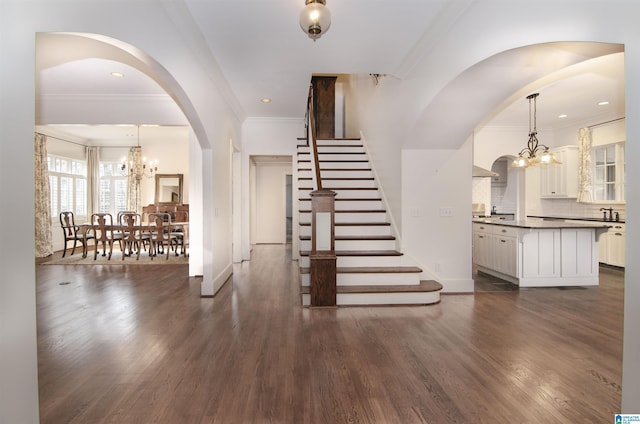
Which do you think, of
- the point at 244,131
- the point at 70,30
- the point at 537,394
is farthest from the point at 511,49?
the point at 244,131

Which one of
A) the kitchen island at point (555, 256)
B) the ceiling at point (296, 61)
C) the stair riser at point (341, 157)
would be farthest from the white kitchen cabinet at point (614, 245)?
the stair riser at point (341, 157)

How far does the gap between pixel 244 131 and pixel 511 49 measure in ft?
18.2

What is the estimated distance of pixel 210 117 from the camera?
14.2ft

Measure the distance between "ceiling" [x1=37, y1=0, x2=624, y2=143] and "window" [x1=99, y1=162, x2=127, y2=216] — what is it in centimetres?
520

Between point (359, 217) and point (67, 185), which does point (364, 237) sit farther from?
point (67, 185)

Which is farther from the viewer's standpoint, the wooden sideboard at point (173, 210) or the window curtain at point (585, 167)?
the wooden sideboard at point (173, 210)

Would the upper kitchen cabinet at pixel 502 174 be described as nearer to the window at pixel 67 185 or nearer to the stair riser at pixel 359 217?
the stair riser at pixel 359 217

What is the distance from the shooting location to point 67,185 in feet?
29.4

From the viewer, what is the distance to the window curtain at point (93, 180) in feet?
31.9

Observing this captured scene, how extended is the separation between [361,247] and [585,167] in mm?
5788

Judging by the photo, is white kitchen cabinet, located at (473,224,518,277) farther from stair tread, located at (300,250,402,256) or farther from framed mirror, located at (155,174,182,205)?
framed mirror, located at (155,174,182,205)

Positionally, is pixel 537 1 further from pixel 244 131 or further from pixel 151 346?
pixel 244 131

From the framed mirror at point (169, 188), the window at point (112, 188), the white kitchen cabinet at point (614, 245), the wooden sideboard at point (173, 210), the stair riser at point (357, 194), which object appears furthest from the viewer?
the framed mirror at point (169, 188)

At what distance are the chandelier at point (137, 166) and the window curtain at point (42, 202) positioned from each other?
6.16 ft
